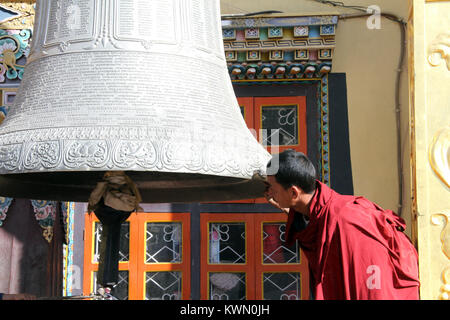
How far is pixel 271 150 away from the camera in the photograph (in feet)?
14.0

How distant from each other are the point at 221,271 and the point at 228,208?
410mm

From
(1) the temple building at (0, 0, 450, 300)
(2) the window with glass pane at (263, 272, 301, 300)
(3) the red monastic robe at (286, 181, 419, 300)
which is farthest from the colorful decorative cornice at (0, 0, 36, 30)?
(3) the red monastic robe at (286, 181, 419, 300)

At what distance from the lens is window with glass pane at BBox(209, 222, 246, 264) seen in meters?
4.19

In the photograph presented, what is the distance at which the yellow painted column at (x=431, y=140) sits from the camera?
218 centimetres

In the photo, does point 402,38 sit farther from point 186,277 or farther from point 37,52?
point 37,52

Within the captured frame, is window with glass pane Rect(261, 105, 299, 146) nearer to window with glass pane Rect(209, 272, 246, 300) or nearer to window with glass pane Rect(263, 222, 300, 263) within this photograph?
window with glass pane Rect(263, 222, 300, 263)

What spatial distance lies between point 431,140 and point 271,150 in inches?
82.1

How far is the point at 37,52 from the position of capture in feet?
8.42

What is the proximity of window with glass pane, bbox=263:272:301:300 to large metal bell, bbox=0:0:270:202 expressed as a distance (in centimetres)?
157

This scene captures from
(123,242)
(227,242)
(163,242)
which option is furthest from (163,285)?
(227,242)

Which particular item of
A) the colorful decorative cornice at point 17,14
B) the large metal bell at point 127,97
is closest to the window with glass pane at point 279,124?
the large metal bell at point 127,97

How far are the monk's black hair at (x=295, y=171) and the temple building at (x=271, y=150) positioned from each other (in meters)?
1.87

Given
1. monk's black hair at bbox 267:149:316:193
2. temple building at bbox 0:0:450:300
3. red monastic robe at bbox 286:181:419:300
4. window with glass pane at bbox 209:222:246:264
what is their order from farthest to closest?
window with glass pane at bbox 209:222:246:264 → temple building at bbox 0:0:450:300 → monk's black hair at bbox 267:149:316:193 → red monastic robe at bbox 286:181:419:300
